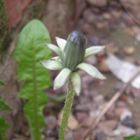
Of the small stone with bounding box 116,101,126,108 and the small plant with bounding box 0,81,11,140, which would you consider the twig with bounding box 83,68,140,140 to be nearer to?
the small stone with bounding box 116,101,126,108

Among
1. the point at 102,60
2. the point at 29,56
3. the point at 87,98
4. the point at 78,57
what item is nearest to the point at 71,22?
the point at 102,60

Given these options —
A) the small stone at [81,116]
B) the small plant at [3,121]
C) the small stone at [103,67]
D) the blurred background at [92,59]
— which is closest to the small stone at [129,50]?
the blurred background at [92,59]

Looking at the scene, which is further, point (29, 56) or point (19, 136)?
point (19, 136)

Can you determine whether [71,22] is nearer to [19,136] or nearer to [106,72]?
[106,72]

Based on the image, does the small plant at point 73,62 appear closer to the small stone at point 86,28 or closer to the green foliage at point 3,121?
the green foliage at point 3,121

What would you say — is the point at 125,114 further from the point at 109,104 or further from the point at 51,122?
the point at 51,122

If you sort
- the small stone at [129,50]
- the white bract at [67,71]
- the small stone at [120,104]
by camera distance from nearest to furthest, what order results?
1. the white bract at [67,71]
2. the small stone at [120,104]
3. the small stone at [129,50]

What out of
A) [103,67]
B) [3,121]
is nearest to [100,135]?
[103,67]
